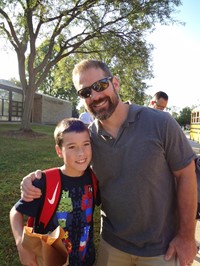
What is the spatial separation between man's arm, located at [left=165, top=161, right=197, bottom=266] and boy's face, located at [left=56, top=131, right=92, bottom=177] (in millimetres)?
608

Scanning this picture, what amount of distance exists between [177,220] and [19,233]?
1.06 m

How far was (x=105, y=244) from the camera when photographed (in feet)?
7.95

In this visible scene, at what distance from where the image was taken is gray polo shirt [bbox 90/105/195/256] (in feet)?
7.00

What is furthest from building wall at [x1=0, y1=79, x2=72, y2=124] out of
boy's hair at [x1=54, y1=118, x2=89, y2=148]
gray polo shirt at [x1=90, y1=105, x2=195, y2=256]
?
gray polo shirt at [x1=90, y1=105, x2=195, y2=256]

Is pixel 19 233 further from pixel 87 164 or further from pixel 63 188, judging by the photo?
pixel 87 164

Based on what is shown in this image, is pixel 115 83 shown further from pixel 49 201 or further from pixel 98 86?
pixel 49 201

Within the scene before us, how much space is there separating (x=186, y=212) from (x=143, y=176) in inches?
15.6

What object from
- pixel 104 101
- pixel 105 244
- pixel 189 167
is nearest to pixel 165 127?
pixel 189 167

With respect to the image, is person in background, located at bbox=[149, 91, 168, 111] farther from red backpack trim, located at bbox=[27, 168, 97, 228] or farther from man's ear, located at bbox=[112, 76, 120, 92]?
red backpack trim, located at bbox=[27, 168, 97, 228]

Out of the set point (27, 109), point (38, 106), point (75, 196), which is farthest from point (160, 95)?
point (38, 106)

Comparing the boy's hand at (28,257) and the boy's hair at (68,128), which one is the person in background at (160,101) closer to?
the boy's hair at (68,128)

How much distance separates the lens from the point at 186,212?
2217mm

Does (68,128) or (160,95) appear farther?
(160,95)

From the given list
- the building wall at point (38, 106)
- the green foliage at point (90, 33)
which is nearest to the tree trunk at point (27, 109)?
the green foliage at point (90, 33)
